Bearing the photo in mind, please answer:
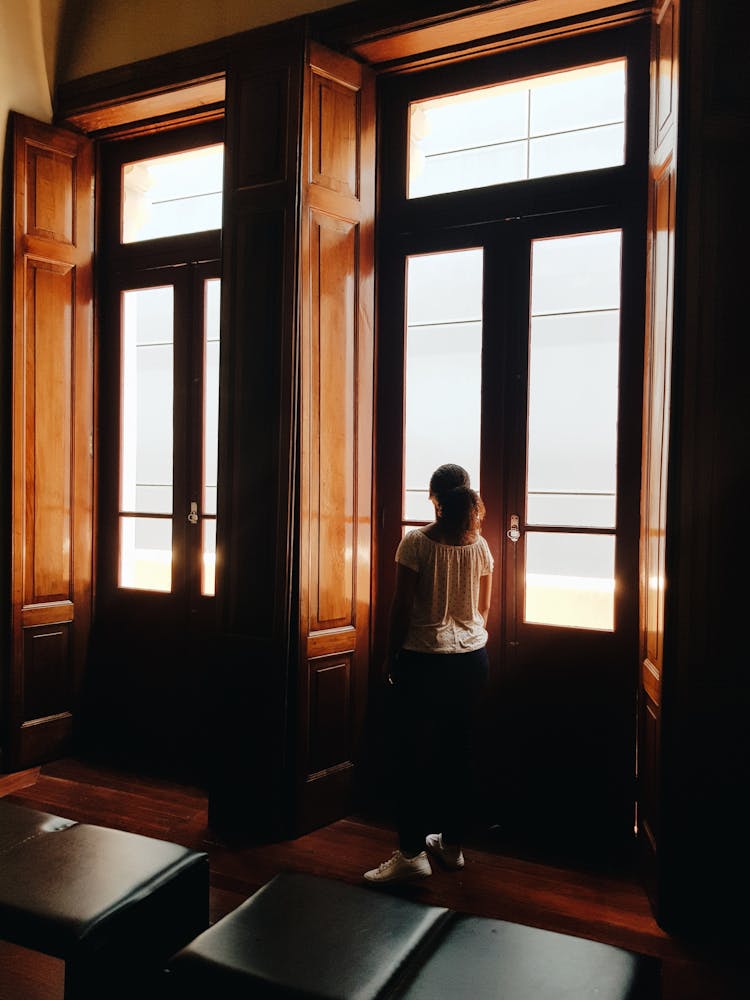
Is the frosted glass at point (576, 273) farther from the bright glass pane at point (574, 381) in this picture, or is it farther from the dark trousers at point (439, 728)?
the dark trousers at point (439, 728)

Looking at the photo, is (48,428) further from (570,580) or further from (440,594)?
(570,580)

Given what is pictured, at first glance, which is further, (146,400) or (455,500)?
(146,400)

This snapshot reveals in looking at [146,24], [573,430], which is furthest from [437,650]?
[146,24]

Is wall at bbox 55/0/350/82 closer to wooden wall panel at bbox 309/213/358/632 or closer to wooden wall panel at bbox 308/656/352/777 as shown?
wooden wall panel at bbox 309/213/358/632

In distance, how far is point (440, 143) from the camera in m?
3.49

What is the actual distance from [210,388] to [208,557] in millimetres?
832

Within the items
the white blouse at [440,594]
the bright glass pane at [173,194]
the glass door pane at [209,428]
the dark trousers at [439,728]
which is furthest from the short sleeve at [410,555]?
the bright glass pane at [173,194]

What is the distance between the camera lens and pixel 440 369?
3.47m

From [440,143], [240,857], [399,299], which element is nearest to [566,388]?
[399,299]

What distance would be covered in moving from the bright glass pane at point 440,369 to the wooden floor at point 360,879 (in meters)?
1.39

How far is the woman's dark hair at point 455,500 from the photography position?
9.12 feet

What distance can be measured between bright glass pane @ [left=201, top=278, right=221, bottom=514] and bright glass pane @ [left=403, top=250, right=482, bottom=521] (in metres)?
1.01

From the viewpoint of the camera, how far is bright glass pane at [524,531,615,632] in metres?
3.14

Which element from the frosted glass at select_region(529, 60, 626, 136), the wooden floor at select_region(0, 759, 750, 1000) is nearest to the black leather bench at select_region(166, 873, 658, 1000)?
→ the wooden floor at select_region(0, 759, 750, 1000)
